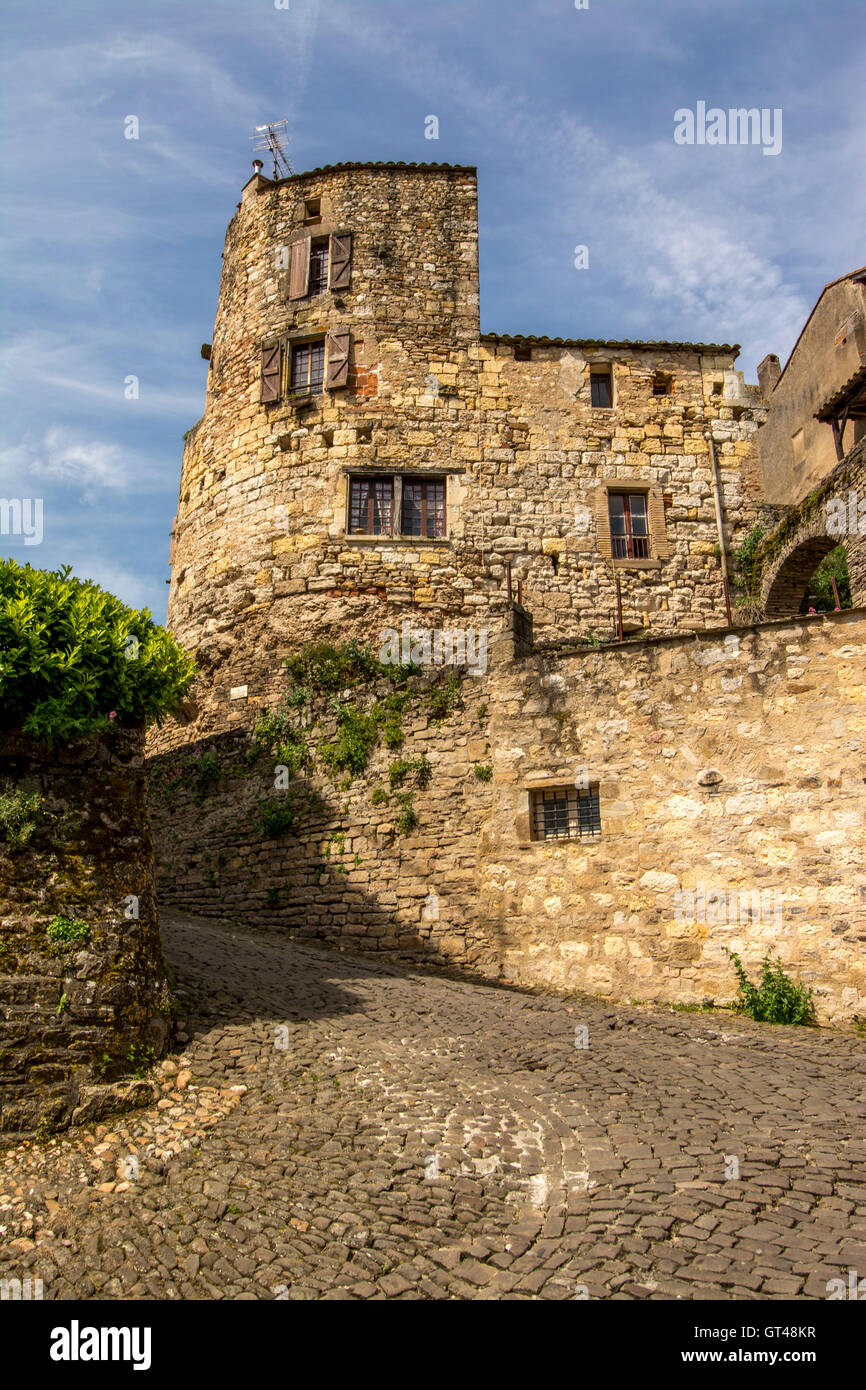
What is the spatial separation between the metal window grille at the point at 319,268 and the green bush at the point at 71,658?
13989 mm

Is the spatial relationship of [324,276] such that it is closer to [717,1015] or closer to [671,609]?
[671,609]

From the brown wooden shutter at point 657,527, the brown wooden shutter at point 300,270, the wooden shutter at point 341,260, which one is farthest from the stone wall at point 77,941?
the brown wooden shutter at point 300,270

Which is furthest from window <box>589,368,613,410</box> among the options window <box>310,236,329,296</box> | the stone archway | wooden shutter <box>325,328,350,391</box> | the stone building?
window <box>310,236,329,296</box>

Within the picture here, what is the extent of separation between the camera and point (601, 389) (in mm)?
19719

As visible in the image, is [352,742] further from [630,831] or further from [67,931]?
[67,931]

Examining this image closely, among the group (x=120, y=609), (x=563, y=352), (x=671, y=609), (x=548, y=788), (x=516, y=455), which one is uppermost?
(x=563, y=352)

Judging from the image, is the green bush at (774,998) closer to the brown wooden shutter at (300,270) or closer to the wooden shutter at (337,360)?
the wooden shutter at (337,360)

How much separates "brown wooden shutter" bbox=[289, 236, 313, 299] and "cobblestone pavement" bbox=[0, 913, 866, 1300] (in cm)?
1580

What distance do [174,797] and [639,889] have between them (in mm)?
8483

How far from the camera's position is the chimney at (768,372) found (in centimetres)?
2680

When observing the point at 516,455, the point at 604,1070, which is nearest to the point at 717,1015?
the point at 604,1070

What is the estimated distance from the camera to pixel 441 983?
422 inches

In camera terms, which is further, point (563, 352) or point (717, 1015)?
point (563, 352)

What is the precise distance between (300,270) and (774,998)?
17.2 m
